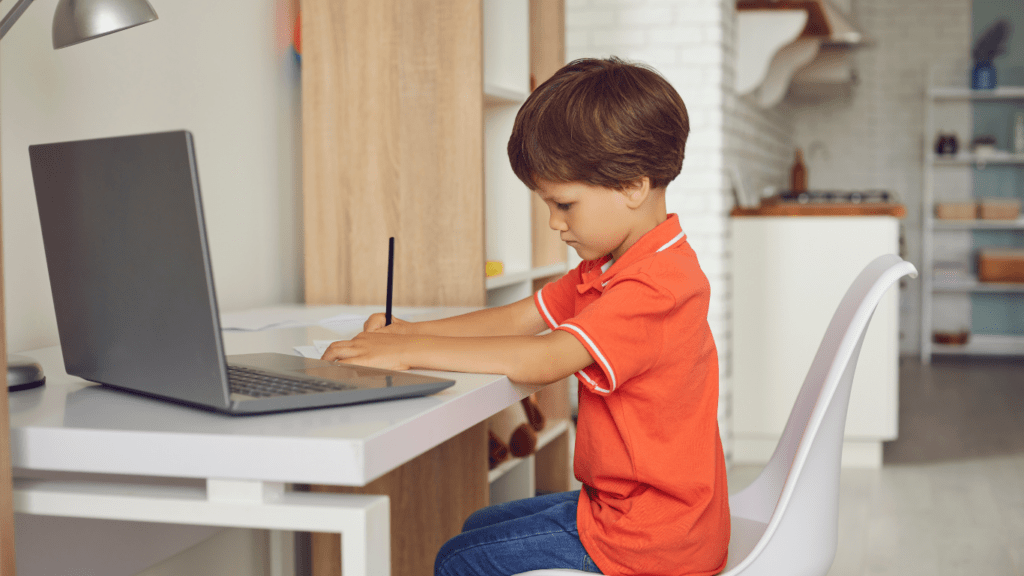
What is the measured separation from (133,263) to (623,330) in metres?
0.51

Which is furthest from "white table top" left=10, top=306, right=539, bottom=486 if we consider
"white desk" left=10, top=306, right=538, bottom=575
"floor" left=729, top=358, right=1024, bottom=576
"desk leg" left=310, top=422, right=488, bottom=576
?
"floor" left=729, top=358, right=1024, bottom=576

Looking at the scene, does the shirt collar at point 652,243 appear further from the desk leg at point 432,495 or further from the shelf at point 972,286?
the shelf at point 972,286

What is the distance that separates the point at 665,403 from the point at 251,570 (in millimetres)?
1139

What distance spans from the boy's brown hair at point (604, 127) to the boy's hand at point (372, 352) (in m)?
0.28

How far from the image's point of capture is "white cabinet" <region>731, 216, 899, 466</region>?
3.36m

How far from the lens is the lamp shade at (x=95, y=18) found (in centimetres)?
112

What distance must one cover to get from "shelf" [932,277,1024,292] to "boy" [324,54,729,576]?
550 cm

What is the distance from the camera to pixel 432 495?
1797mm

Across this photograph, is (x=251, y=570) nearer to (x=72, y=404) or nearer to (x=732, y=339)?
(x=72, y=404)

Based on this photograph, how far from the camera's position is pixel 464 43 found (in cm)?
179

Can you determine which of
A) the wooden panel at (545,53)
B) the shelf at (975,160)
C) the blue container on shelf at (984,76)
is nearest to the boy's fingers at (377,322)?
the wooden panel at (545,53)

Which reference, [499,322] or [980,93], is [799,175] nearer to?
[980,93]

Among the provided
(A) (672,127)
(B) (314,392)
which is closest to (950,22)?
(A) (672,127)

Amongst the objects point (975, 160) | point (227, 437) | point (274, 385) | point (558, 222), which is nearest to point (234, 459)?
point (227, 437)
